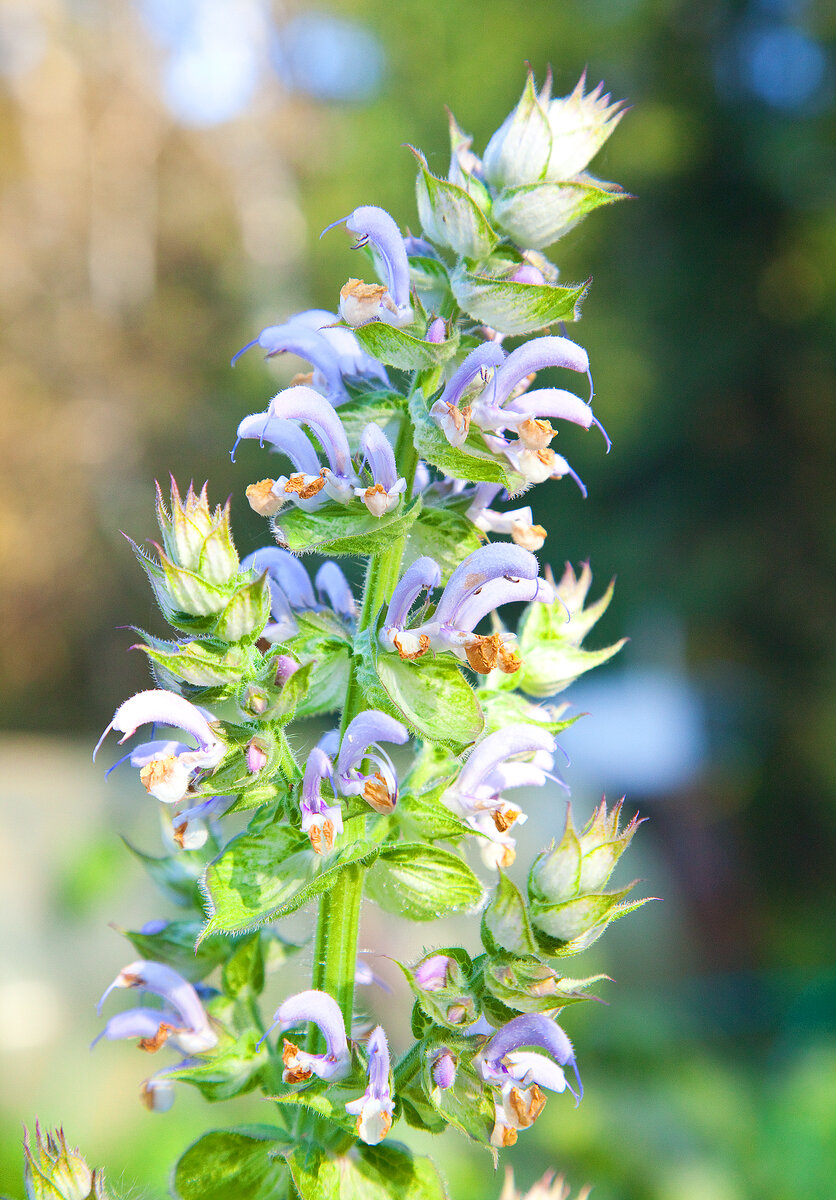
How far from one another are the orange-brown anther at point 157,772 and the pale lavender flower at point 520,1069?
21.4 inches

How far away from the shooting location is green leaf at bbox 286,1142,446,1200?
129cm

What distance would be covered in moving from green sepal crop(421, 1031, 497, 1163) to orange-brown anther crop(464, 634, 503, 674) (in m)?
0.49

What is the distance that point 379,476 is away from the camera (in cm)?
131

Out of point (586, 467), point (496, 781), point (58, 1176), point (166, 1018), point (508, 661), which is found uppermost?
point (586, 467)

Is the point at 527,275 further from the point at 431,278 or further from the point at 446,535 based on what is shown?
the point at 446,535

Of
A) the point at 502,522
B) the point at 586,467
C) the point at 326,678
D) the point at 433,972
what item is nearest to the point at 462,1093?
the point at 433,972

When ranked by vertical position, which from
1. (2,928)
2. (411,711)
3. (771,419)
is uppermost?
(771,419)

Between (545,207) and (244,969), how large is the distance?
1226mm

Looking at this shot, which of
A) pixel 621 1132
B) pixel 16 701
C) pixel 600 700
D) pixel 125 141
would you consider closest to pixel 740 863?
pixel 600 700

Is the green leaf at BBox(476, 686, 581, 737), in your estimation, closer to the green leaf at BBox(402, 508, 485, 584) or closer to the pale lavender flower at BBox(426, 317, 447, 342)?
the green leaf at BBox(402, 508, 485, 584)

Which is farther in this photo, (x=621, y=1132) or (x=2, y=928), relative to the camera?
(x=2, y=928)

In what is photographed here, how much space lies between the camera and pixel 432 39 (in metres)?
13.2

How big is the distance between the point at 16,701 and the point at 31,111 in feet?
31.7

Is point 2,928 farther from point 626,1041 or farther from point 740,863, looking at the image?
point 740,863
